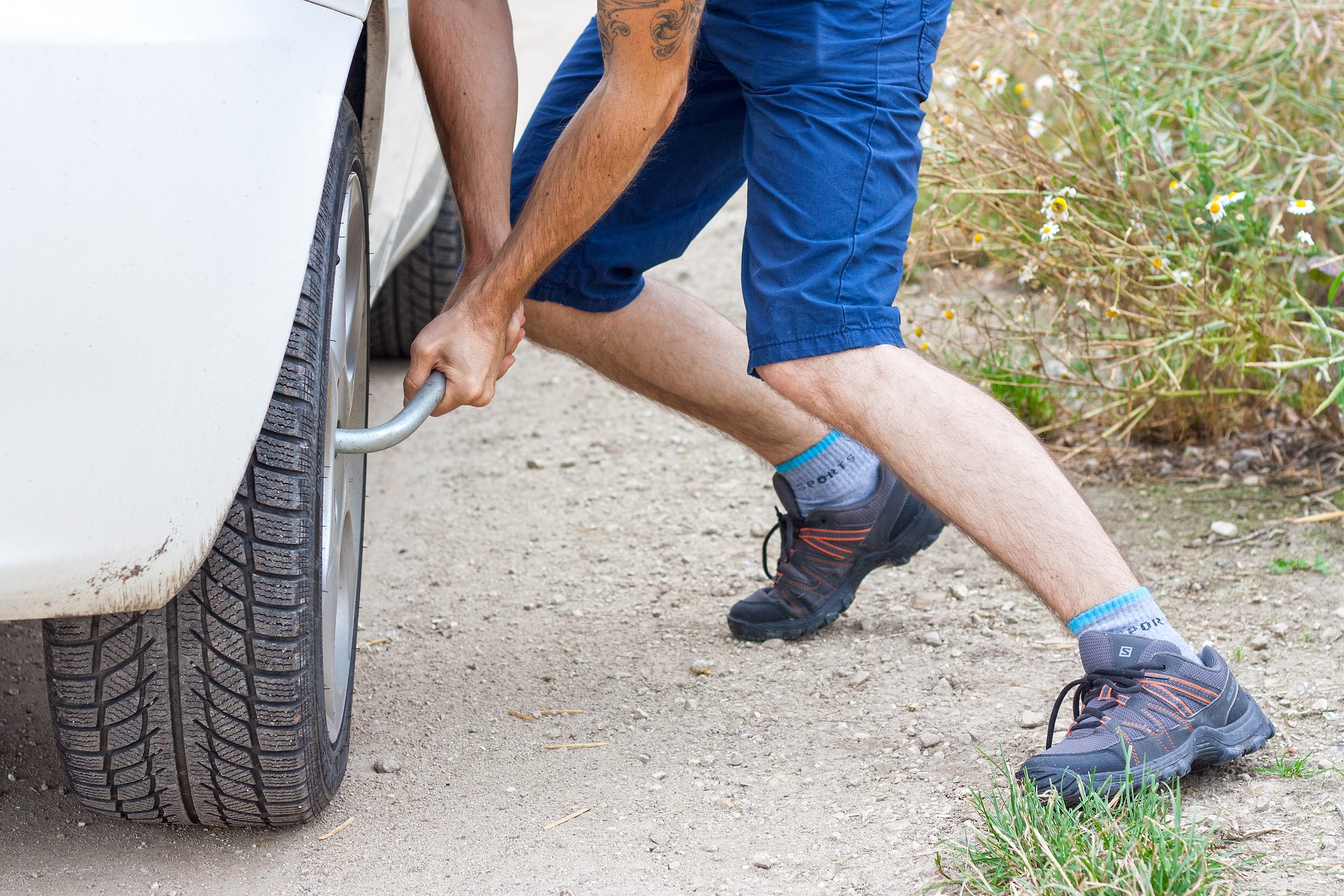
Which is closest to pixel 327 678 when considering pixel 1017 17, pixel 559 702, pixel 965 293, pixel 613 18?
pixel 559 702

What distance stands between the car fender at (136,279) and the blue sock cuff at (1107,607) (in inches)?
40.8

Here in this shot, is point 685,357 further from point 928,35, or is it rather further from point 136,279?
point 136,279

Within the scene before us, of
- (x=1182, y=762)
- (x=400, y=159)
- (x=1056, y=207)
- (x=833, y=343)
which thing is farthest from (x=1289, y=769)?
(x=400, y=159)

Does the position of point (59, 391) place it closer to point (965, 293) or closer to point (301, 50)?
point (301, 50)

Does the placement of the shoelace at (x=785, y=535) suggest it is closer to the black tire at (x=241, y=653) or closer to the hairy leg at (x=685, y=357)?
the hairy leg at (x=685, y=357)

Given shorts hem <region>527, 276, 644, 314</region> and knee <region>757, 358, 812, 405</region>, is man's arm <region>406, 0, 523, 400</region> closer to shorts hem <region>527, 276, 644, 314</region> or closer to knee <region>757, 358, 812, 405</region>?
shorts hem <region>527, 276, 644, 314</region>

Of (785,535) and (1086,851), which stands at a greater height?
(1086,851)

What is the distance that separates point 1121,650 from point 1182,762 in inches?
6.0

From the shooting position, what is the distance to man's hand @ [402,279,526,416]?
1.70 meters

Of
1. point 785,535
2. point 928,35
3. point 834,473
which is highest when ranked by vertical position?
point 928,35

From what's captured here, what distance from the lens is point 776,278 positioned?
1694 mm

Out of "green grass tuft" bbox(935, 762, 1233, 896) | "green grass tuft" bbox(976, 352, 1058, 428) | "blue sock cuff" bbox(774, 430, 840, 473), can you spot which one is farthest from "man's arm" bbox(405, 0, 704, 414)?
"green grass tuft" bbox(976, 352, 1058, 428)

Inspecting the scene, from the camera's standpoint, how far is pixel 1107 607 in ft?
5.30

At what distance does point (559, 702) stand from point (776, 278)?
79 centimetres
